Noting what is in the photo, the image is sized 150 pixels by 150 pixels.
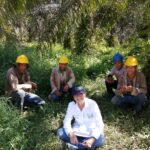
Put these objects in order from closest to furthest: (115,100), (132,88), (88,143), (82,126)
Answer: (88,143) < (82,126) < (132,88) < (115,100)

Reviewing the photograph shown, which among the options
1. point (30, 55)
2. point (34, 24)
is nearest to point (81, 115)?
point (30, 55)

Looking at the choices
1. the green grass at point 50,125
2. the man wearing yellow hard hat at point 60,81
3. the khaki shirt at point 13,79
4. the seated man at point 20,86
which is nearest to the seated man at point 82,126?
the green grass at point 50,125

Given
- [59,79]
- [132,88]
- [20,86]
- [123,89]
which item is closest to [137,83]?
[132,88]

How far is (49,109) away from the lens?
310 inches

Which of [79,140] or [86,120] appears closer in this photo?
[79,140]

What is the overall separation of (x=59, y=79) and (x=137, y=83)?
67.8 inches

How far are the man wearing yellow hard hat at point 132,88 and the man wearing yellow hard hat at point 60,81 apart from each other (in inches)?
45.6

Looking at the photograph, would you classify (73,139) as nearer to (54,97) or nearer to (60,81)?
(54,97)

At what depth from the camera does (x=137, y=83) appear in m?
7.75

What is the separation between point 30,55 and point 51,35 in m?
3.50

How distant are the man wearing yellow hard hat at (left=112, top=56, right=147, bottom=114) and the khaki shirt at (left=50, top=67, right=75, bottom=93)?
114 centimetres

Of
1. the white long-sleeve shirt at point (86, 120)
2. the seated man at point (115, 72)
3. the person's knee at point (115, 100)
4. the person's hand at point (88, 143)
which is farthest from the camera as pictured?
the seated man at point (115, 72)

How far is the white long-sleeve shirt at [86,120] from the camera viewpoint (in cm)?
581

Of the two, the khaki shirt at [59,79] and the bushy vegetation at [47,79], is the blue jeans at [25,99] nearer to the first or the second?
the bushy vegetation at [47,79]
